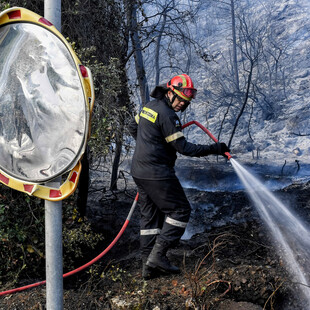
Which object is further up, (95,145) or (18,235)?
(95,145)

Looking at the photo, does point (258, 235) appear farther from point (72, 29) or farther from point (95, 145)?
point (72, 29)

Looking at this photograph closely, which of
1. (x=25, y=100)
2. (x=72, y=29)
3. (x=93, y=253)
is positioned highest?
(x=72, y=29)

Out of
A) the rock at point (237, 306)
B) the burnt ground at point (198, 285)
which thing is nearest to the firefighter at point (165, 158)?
the burnt ground at point (198, 285)

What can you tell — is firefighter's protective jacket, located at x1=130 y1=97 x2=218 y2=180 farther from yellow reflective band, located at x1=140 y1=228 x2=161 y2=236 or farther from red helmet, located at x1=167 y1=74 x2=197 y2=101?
yellow reflective band, located at x1=140 y1=228 x2=161 y2=236

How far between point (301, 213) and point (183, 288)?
3.60 metres

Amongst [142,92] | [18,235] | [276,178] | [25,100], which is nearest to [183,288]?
[18,235]

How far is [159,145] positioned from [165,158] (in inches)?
5.4

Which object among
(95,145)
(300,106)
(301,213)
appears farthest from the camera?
(300,106)

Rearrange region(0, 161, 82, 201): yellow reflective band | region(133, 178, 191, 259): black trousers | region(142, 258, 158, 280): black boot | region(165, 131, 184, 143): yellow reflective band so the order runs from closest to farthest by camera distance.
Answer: region(0, 161, 82, 201): yellow reflective band
region(165, 131, 184, 143): yellow reflective band
region(133, 178, 191, 259): black trousers
region(142, 258, 158, 280): black boot

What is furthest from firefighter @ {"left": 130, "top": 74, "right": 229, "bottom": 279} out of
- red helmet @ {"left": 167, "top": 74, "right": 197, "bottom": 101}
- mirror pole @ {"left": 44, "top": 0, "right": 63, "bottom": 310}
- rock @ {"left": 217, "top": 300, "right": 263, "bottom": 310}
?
mirror pole @ {"left": 44, "top": 0, "right": 63, "bottom": 310}

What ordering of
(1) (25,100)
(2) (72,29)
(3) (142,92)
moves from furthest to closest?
1. (3) (142,92)
2. (2) (72,29)
3. (1) (25,100)

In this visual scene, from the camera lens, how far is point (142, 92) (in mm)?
7352

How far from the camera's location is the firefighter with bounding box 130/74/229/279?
12.0 ft

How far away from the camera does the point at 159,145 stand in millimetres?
3771
